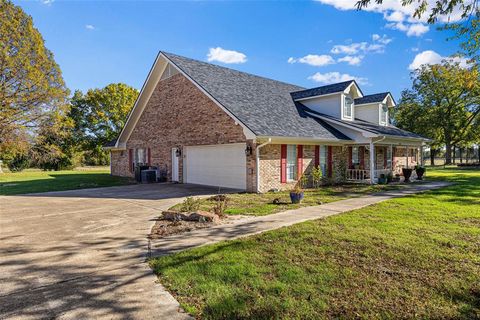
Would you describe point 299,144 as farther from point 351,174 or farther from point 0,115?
point 0,115

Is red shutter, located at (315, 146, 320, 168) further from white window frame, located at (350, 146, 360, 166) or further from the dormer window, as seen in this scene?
the dormer window

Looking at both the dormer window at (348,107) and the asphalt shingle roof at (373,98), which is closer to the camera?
the dormer window at (348,107)

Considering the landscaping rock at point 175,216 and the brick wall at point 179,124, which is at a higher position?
the brick wall at point 179,124

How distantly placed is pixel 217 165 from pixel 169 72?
6.89 meters

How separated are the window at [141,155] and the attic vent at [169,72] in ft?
18.7

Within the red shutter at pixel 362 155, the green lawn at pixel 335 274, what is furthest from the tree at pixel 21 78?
the red shutter at pixel 362 155

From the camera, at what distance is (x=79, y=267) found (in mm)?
4449

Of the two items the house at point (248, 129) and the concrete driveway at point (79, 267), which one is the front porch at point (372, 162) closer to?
the house at point (248, 129)

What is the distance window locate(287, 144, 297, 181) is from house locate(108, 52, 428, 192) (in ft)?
0.16

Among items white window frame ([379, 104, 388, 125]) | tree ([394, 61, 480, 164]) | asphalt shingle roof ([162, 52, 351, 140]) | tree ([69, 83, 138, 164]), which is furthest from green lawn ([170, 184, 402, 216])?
tree ([69, 83, 138, 164])

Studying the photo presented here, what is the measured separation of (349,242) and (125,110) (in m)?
40.2

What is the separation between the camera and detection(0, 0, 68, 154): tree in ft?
63.5

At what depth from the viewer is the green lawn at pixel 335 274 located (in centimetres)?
318

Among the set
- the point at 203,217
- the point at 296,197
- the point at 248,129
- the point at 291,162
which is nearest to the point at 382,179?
the point at 291,162
